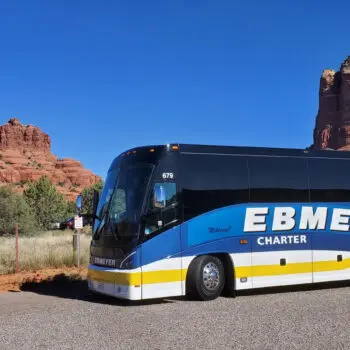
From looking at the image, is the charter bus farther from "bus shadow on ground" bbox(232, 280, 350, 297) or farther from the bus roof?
"bus shadow on ground" bbox(232, 280, 350, 297)

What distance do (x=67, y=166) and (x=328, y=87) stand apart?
90.3 m

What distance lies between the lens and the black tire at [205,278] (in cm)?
1091

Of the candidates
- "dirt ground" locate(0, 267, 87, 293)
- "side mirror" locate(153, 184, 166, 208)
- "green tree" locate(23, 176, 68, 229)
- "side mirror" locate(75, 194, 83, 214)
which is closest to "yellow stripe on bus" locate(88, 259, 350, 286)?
"side mirror" locate(153, 184, 166, 208)

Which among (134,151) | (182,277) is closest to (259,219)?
(182,277)

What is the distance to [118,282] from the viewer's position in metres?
10.5

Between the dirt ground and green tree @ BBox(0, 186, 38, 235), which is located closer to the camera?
the dirt ground

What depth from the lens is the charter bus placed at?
10.6 metres

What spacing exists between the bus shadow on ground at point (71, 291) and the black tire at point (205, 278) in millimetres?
610

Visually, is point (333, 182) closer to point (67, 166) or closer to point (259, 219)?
point (259, 219)

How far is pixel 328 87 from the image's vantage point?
419ft

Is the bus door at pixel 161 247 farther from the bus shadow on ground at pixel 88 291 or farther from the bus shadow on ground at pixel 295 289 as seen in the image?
the bus shadow on ground at pixel 295 289

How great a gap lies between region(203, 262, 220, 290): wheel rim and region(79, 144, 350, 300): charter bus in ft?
0.07

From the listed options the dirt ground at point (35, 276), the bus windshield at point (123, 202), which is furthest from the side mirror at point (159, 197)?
the dirt ground at point (35, 276)

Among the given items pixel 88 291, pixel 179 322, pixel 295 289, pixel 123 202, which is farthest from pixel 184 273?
pixel 295 289
